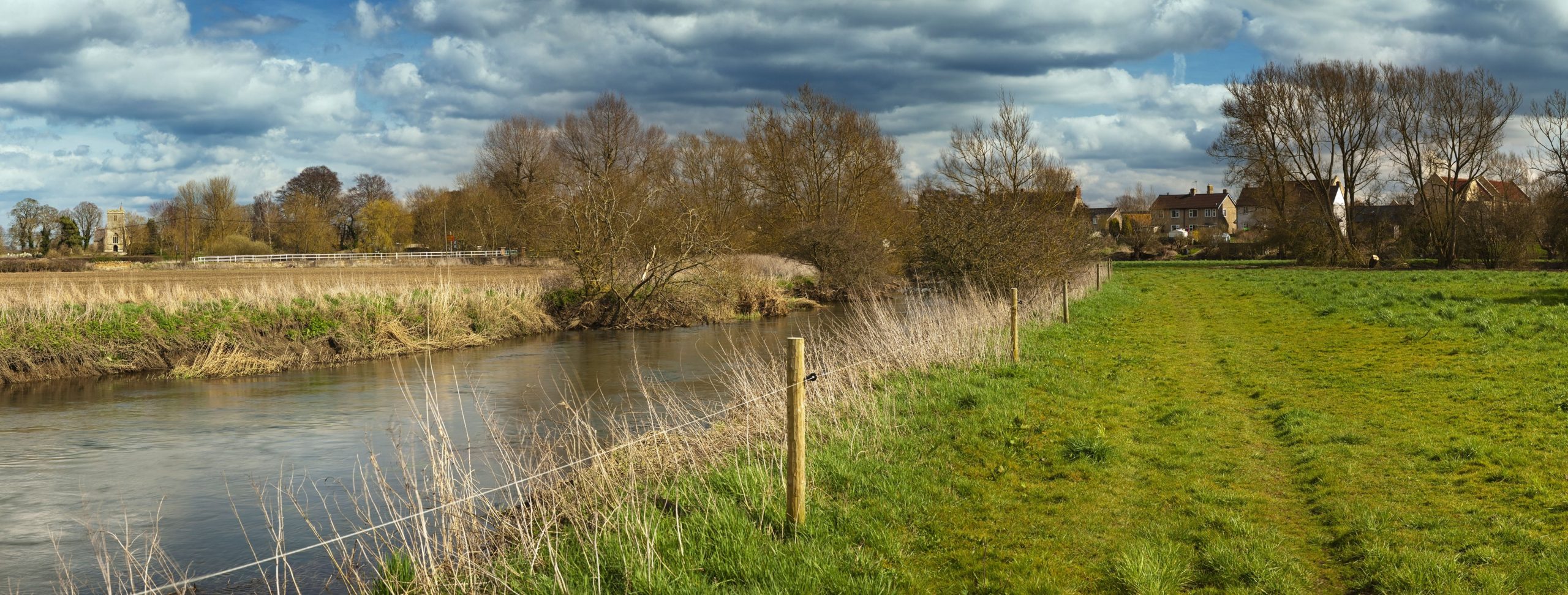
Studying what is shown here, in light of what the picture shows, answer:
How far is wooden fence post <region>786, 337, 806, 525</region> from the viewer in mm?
5883

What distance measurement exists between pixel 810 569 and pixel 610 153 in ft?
193

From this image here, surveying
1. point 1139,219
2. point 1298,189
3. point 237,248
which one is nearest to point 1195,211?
point 1139,219

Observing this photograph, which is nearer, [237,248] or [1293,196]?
[1293,196]

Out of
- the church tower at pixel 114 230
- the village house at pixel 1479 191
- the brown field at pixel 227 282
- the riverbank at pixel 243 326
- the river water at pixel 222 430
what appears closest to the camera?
the river water at pixel 222 430

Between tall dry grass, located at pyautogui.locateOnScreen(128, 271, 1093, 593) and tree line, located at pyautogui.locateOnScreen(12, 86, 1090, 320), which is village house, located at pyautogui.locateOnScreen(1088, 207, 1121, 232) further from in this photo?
tall dry grass, located at pyautogui.locateOnScreen(128, 271, 1093, 593)

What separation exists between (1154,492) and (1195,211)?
462 ft

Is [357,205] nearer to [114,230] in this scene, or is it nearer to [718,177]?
[114,230]

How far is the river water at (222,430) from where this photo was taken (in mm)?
8695

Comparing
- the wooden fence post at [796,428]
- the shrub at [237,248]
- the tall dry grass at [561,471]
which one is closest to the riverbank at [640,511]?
the tall dry grass at [561,471]

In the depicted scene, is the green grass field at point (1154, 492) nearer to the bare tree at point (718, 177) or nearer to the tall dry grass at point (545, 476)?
the tall dry grass at point (545, 476)

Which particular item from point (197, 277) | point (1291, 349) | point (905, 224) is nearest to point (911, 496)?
point (1291, 349)

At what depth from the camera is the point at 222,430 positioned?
1346 cm

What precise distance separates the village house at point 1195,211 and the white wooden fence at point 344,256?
93618mm

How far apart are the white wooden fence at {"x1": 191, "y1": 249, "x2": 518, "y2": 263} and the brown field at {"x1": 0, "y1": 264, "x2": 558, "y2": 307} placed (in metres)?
6.46
